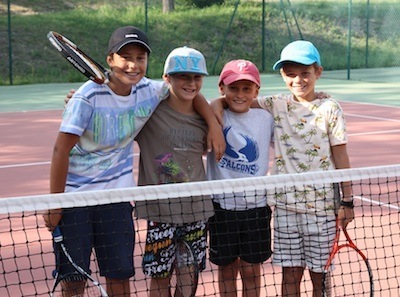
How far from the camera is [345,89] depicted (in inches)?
564

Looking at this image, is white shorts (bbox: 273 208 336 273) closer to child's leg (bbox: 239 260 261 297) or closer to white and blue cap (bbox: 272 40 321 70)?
child's leg (bbox: 239 260 261 297)

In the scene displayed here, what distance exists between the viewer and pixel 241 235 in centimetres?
349

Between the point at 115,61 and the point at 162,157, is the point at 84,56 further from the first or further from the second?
the point at 162,157

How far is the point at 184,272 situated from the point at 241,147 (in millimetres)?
584

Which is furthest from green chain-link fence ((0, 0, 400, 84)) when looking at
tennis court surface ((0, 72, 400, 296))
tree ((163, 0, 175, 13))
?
tennis court surface ((0, 72, 400, 296))

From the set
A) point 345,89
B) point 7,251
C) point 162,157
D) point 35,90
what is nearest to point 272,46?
point 345,89

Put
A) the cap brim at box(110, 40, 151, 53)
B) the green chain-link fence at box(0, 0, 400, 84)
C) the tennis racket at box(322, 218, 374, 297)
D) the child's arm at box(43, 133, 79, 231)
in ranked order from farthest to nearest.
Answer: the green chain-link fence at box(0, 0, 400, 84) → the tennis racket at box(322, 218, 374, 297) → the cap brim at box(110, 40, 151, 53) → the child's arm at box(43, 133, 79, 231)

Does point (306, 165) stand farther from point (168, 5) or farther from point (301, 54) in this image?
point (168, 5)

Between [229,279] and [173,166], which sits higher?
[173,166]

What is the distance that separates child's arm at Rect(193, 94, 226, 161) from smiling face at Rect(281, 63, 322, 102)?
383mm

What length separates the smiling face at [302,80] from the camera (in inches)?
138

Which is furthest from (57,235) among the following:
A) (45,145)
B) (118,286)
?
(45,145)

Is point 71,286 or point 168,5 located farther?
point 168,5

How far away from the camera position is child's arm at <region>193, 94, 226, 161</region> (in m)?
3.37
